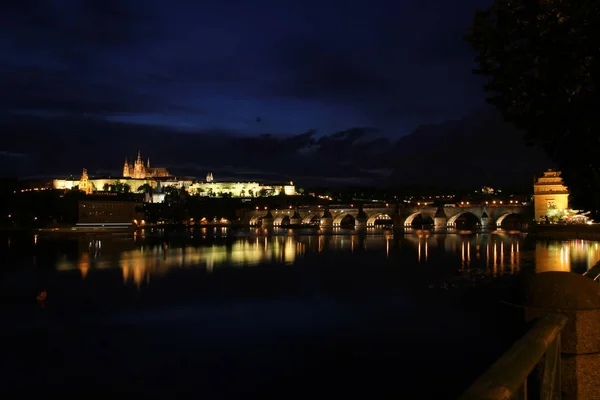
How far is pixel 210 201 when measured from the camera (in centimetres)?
16612

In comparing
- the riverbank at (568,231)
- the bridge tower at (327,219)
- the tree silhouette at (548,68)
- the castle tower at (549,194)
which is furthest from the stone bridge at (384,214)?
the tree silhouette at (548,68)

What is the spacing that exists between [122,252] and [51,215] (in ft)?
204

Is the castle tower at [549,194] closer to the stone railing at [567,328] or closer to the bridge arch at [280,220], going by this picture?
the bridge arch at [280,220]

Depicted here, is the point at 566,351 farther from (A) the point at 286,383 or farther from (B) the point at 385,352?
(B) the point at 385,352

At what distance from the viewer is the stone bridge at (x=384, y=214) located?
3974 inches

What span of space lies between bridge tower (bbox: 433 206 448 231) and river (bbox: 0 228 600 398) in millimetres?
69898

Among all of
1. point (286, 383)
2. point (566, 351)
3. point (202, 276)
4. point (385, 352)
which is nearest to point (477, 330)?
point (385, 352)

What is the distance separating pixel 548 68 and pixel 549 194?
74545mm

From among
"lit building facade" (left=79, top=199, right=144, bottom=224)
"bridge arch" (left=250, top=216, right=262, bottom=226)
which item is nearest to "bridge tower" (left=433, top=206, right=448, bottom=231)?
"bridge arch" (left=250, top=216, right=262, bottom=226)

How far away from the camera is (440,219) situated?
349 feet

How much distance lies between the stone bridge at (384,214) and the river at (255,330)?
221 ft

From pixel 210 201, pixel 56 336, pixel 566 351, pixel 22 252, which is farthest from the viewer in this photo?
pixel 210 201

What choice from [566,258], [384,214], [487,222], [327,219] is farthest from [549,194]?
[327,219]

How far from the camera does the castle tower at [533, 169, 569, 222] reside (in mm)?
73562
